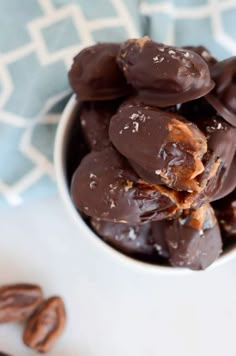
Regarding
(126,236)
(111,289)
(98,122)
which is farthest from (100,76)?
(111,289)

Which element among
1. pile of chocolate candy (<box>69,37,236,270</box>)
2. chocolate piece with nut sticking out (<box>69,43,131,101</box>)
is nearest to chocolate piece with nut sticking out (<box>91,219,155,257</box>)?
pile of chocolate candy (<box>69,37,236,270</box>)

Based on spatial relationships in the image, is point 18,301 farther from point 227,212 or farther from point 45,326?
point 227,212

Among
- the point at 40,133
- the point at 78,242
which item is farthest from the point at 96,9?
the point at 78,242

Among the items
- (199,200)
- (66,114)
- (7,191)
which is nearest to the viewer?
(199,200)

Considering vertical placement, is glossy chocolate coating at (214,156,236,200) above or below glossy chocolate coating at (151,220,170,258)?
above

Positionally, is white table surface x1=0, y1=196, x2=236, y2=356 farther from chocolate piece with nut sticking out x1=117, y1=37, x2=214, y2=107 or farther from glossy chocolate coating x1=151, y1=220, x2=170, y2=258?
chocolate piece with nut sticking out x1=117, y1=37, x2=214, y2=107

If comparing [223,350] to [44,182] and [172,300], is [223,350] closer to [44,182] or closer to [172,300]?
[172,300]
